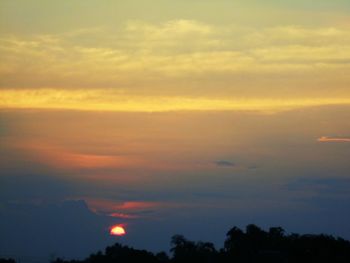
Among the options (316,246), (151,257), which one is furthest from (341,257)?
(151,257)

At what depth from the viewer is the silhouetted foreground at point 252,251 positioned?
86.1 metres

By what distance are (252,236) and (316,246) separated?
697 inches

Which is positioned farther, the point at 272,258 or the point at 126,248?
the point at 126,248

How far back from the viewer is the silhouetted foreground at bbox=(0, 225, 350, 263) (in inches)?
3391

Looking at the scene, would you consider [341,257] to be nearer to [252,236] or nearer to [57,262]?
[252,236]

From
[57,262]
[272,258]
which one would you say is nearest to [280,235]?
[272,258]

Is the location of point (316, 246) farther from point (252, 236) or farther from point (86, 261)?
point (86, 261)

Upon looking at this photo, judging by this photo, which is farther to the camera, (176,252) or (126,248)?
(176,252)

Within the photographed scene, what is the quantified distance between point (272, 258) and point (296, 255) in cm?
415

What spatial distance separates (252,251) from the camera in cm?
9919

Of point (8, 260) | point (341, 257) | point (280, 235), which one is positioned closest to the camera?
point (341, 257)

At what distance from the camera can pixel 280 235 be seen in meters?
111

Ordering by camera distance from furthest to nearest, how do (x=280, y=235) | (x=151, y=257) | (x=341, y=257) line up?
(x=280, y=235), (x=151, y=257), (x=341, y=257)

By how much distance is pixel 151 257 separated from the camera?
3831 inches
